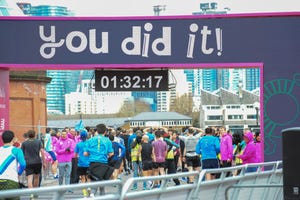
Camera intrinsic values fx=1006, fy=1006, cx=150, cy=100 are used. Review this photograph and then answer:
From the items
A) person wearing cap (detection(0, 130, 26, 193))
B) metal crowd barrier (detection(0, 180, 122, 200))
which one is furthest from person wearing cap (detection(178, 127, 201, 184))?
metal crowd barrier (detection(0, 180, 122, 200))

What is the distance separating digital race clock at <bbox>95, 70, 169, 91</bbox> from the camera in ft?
81.6

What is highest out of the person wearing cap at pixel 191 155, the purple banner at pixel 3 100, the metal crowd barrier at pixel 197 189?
the purple banner at pixel 3 100

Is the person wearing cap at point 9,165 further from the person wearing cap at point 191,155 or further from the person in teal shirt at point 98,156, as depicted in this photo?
the person wearing cap at point 191,155

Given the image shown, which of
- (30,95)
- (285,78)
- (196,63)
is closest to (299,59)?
(285,78)

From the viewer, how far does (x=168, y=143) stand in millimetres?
32125

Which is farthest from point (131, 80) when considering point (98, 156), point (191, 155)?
point (191, 155)

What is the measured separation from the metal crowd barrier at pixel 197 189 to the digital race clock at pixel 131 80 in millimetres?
5054

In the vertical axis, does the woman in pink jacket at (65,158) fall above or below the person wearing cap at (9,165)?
below

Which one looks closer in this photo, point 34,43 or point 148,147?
point 34,43

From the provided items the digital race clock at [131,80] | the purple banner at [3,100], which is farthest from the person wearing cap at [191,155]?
Result: the purple banner at [3,100]

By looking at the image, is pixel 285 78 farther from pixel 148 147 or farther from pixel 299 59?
pixel 148 147

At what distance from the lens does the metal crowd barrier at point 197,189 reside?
10781 millimetres

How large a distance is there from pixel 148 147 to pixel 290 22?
8225 mm

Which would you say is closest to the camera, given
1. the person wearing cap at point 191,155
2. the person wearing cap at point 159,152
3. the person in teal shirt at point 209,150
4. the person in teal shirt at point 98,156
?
the person in teal shirt at point 98,156
